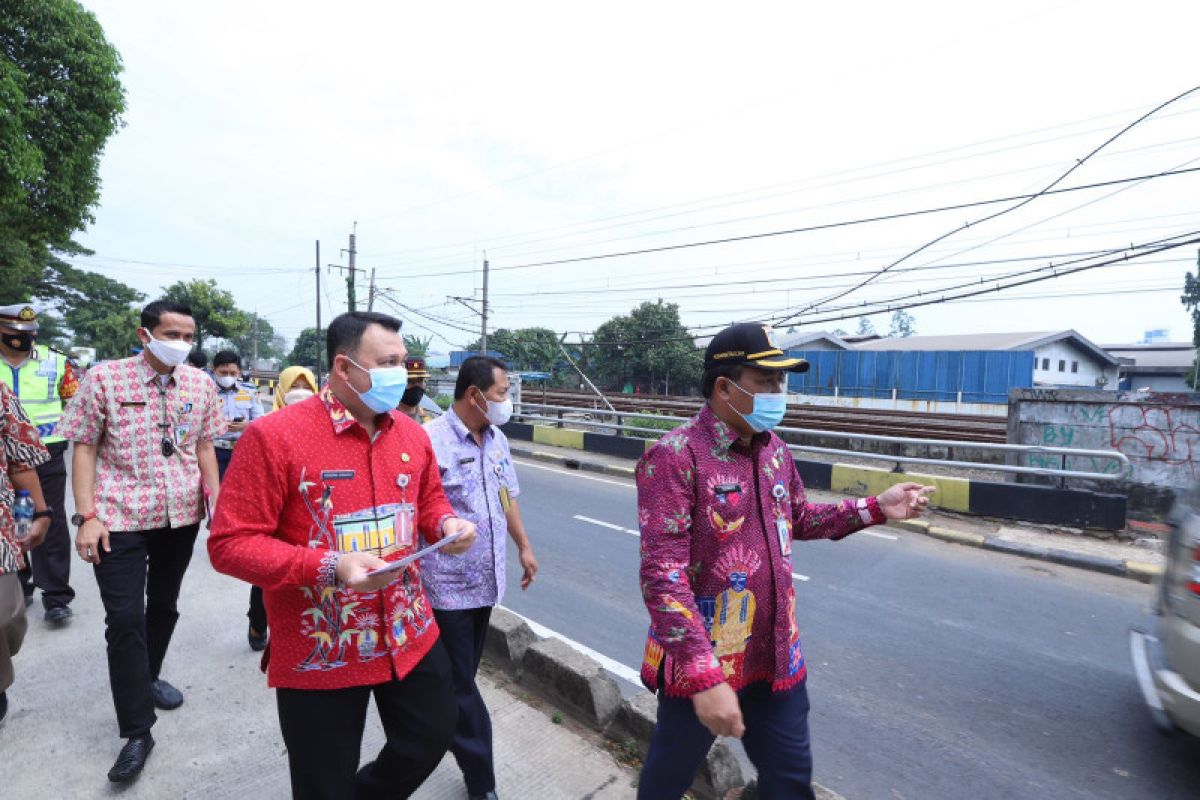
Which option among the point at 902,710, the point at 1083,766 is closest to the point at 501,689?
the point at 902,710

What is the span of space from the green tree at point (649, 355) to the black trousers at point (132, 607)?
30120mm

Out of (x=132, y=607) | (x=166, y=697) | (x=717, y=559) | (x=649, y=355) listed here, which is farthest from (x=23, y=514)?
(x=649, y=355)

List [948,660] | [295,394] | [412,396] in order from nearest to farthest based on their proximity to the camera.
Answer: [412,396] < [295,394] < [948,660]

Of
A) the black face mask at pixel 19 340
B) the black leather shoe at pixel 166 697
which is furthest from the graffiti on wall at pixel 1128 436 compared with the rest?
the black face mask at pixel 19 340

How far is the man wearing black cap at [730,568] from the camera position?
5.65 ft

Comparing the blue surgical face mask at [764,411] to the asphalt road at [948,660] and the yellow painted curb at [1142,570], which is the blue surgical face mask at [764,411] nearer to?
the asphalt road at [948,660]

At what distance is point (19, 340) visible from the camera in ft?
11.8

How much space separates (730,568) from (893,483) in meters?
7.49

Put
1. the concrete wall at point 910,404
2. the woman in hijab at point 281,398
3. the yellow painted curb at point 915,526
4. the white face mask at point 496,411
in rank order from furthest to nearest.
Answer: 1. the concrete wall at point 910,404
2. the yellow painted curb at point 915,526
3. the woman in hijab at point 281,398
4. the white face mask at point 496,411

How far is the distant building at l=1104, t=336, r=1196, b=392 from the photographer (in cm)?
3603

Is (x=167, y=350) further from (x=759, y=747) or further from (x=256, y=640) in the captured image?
(x=759, y=747)

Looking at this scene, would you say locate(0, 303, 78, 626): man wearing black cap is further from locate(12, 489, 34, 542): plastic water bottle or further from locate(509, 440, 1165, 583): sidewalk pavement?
locate(509, 440, 1165, 583): sidewalk pavement

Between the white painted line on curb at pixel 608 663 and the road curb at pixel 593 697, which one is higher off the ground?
the road curb at pixel 593 697

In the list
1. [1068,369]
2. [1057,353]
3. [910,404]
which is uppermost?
[1057,353]
